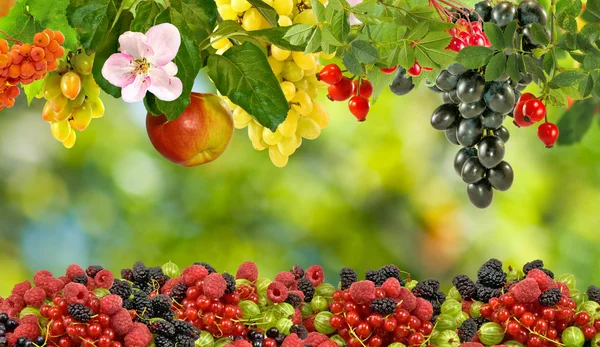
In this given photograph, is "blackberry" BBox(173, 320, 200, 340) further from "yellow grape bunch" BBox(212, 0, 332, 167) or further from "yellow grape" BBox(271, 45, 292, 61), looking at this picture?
"yellow grape" BBox(271, 45, 292, 61)

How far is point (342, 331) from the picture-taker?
1.64 meters

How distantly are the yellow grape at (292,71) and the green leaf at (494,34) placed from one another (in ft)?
1.29

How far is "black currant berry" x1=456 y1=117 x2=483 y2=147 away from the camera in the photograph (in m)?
1.61

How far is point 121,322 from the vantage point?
1378 mm

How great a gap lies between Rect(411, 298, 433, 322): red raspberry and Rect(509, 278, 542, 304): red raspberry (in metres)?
0.18

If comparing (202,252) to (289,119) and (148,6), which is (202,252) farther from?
(148,6)

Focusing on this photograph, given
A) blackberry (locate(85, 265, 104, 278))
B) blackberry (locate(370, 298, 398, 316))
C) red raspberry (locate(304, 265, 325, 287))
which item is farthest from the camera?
red raspberry (locate(304, 265, 325, 287))

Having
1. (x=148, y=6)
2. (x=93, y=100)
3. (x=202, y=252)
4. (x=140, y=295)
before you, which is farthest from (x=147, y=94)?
(x=202, y=252)

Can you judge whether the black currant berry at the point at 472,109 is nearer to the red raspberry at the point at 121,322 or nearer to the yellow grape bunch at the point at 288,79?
the yellow grape bunch at the point at 288,79

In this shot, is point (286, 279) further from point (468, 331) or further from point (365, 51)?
point (365, 51)

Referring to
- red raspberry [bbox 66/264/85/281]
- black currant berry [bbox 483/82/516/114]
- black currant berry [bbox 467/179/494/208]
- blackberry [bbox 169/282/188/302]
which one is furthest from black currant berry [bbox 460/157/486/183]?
red raspberry [bbox 66/264/85/281]

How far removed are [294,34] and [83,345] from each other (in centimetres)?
64

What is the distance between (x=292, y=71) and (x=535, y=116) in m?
0.47

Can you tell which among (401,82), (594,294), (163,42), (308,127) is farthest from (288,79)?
(594,294)
